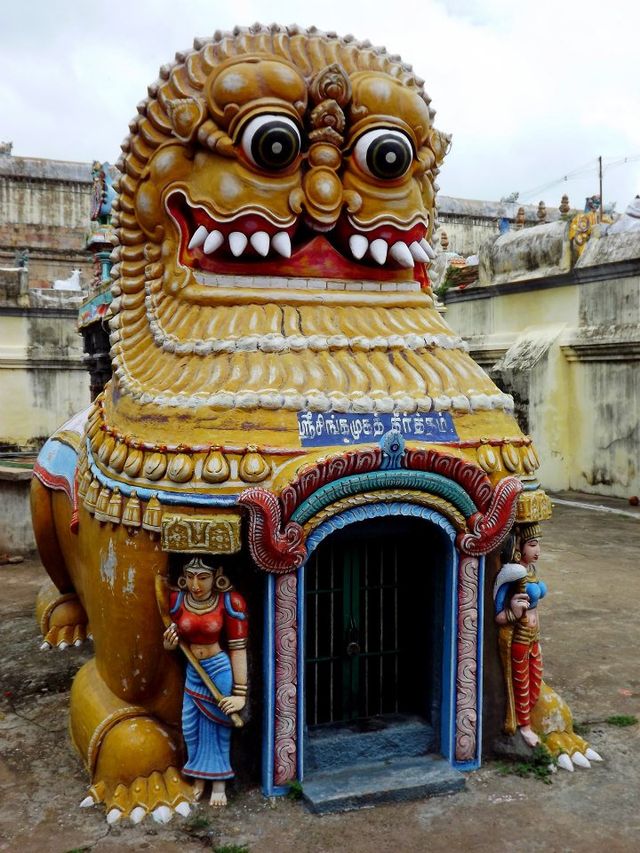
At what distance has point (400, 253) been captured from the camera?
4711mm

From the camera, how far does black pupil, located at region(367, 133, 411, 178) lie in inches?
178

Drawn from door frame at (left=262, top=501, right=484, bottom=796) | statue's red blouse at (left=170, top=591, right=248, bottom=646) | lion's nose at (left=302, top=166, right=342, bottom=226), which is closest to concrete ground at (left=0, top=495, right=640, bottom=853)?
door frame at (left=262, top=501, right=484, bottom=796)

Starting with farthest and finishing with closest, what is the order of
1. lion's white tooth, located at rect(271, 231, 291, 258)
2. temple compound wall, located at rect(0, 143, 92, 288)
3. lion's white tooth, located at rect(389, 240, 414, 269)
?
temple compound wall, located at rect(0, 143, 92, 288) → lion's white tooth, located at rect(389, 240, 414, 269) → lion's white tooth, located at rect(271, 231, 291, 258)

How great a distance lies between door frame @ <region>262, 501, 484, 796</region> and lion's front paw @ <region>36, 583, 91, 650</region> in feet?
9.21

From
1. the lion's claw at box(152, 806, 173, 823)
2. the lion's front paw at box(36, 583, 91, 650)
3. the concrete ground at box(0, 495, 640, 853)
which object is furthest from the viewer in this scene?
the lion's front paw at box(36, 583, 91, 650)

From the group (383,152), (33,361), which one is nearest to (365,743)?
(383,152)

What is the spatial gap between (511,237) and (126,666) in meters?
12.5

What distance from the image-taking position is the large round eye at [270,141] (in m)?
4.32

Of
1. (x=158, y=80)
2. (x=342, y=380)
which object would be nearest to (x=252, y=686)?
(x=342, y=380)

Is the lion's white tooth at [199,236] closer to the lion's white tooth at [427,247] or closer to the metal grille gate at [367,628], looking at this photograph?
the lion's white tooth at [427,247]

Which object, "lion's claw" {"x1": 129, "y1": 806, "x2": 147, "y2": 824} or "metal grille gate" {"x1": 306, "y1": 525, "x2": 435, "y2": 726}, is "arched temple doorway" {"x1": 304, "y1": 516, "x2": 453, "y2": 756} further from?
"lion's claw" {"x1": 129, "y1": 806, "x2": 147, "y2": 824}

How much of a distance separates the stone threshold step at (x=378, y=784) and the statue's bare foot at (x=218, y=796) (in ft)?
1.25

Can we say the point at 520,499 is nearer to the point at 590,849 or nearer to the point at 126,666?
the point at 590,849

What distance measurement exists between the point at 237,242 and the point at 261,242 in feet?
0.42
